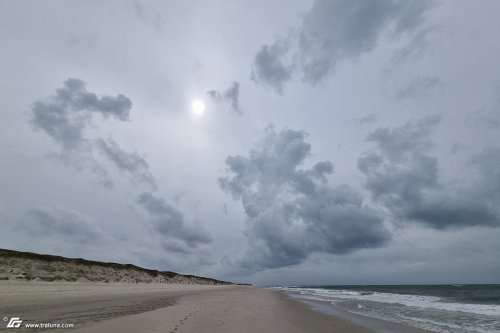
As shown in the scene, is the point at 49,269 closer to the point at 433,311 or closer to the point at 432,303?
the point at 433,311

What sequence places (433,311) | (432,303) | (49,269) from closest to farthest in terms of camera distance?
(433,311) < (49,269) < (432,303)

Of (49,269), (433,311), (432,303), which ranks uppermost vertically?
(49,269)

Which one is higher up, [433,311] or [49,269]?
[49,269]

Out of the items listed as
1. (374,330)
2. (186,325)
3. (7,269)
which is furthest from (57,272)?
(374,330)

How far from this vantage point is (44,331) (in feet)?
33.4

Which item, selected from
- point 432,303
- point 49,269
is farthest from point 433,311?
point 49,269

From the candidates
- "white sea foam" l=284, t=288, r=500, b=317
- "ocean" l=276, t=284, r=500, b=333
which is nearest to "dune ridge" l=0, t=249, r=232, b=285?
"ocean" l=276, t=284, r=500, b=333

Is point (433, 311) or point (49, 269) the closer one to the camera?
point (433, 311)

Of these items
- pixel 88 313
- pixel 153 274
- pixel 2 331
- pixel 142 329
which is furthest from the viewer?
pixel 153 274

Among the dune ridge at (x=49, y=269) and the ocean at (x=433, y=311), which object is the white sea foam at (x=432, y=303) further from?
the dune ridge at (x=49, y=269)

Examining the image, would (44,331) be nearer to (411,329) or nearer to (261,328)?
(261,328)

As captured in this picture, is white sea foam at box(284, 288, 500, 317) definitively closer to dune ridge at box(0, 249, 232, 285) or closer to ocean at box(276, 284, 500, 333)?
ocean at box(276, 284, 500, 333)

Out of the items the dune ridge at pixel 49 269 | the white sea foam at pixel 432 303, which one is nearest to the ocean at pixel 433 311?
the white sea foam at pixel 432 303

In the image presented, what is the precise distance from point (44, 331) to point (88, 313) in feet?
17.7
